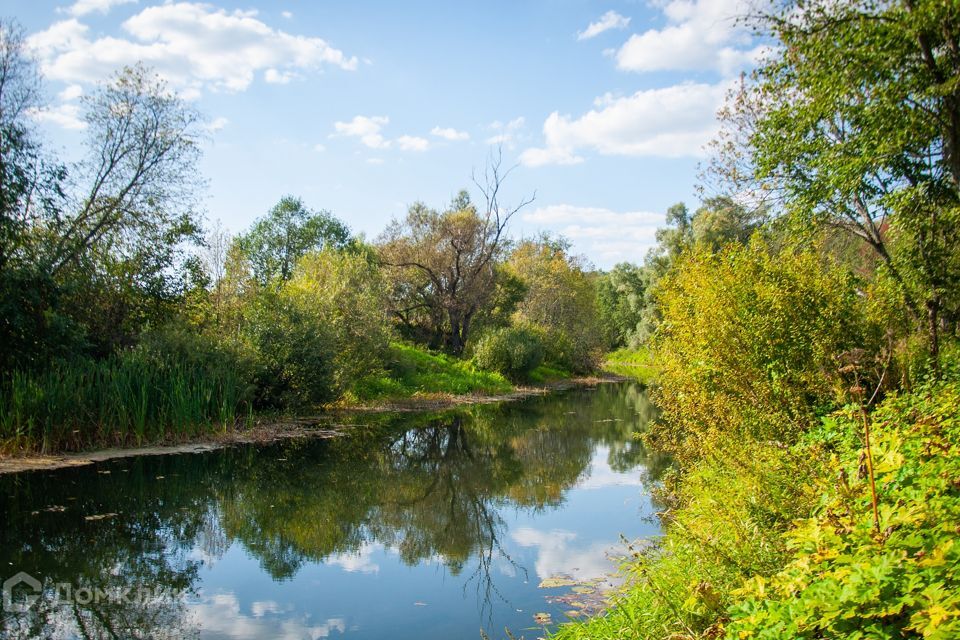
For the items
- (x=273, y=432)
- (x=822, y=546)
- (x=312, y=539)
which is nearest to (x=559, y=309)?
(x=273, y=432)

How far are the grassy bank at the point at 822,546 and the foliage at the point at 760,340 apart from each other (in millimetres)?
1382

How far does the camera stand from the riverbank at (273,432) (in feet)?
37.8

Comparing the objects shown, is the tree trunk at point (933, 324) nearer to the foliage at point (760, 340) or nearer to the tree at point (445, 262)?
the foliage at point (760, 340)

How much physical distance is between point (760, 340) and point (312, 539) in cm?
706

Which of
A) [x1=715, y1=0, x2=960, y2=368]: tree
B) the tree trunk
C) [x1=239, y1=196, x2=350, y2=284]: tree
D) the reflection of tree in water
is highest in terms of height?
[x1=239, y1=196, x2=350, y2=284]: tree

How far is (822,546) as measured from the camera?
3.52 meters

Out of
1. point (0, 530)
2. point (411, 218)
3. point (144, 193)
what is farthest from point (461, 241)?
point (0, 530)

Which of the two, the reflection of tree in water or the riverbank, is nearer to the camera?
the reflection of tree in water

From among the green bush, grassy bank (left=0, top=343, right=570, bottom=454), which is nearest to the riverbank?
grassy bank (left=0, top=343, right=570, bottom=454)

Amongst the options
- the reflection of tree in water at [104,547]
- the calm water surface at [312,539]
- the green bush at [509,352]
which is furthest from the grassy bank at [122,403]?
the green bush at [509,352]

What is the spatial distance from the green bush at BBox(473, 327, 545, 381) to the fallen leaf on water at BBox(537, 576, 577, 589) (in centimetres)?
2450

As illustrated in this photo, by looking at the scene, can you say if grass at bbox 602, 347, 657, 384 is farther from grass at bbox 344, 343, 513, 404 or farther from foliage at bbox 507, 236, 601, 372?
grass at bbox 344, 343, 513, 404

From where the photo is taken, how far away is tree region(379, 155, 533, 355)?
33312mm

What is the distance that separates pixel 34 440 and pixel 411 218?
77.9 feet
